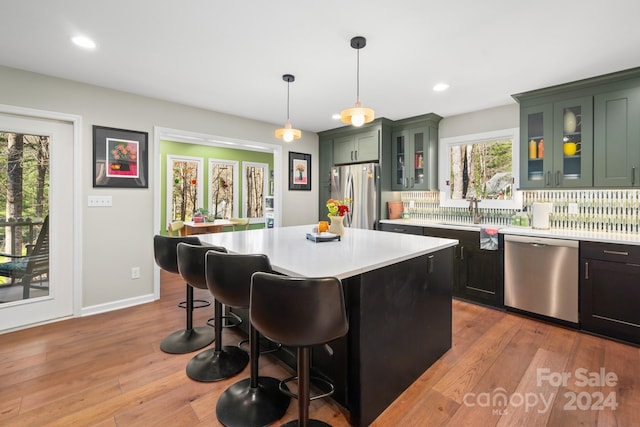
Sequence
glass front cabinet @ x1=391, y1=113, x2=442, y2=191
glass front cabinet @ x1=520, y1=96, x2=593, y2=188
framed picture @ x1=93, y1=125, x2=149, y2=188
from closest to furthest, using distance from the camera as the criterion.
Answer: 1. glass front cabinet @ x1=520, y1=96, x2=593, y2=188
2. framed picture @ x1=93, y1=125, x2=149, y2=188
3. glass front cabinet @ x1=391, y1=113, x2=442, y2=191

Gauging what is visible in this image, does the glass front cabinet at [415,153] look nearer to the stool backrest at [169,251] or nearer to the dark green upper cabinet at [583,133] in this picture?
the dark green upper cabinet at [583,133]

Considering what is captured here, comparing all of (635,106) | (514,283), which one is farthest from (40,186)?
(635,106)

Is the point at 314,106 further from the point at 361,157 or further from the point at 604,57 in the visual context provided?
the point at 604,57

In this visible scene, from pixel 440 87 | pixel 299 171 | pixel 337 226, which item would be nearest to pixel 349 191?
pixel 299 171

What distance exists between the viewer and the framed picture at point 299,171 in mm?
5145

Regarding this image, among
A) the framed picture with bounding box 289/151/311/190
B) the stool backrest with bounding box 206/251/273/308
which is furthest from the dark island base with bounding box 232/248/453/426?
the framed picture with bounding box 289/151/311/190

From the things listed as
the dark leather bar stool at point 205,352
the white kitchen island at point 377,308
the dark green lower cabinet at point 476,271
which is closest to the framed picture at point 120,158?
the white kitchen island at point 377,308

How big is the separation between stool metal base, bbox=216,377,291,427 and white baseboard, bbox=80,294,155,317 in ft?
7.31

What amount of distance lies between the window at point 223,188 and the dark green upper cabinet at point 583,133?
578 cm

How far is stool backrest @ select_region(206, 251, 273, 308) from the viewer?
5.36 feet

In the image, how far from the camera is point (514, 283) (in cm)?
322

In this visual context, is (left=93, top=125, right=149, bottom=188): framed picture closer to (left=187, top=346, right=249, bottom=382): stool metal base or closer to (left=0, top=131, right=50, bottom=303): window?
(left=0, top=131, right=50, bottom=303): window

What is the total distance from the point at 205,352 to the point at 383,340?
144 cm

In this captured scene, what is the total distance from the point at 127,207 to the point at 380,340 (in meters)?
3.19
